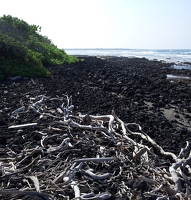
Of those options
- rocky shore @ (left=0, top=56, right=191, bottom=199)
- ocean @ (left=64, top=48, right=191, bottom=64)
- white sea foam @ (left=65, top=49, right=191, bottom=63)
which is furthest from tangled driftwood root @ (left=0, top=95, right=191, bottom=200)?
white sea foam @ (left=65, top=49, right=191, bottom=63)

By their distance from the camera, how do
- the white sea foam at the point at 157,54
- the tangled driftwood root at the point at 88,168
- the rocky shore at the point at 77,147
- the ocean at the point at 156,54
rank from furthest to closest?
the white sea foam at the point at 157,54 < the ocean at the point at 156,54 < the rocky shore at the point at 77,147 < the tangled driftwood root at the point at 88,168

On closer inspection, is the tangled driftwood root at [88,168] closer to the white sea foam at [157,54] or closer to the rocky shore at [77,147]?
the rocky shore at [77,147]

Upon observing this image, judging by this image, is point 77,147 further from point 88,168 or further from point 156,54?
point 156,54

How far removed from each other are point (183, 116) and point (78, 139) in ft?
14.3

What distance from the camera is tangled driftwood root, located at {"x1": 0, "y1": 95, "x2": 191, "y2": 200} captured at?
3.01 meters

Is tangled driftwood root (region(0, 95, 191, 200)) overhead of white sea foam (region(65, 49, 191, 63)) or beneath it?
overhead

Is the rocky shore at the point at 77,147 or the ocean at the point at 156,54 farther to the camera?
the ocean at the point at 156,54

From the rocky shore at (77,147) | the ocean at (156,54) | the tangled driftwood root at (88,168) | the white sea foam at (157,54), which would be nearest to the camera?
the tangled driftwood root at (88,168)

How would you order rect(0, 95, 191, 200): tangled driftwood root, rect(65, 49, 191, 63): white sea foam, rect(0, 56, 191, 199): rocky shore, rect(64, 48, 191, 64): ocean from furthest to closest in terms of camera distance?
rect(65, 49, 191, 63): white sea foam < rect(64, 48, 191, 64): ocean < rect(0, 56, 191, 199): rocky shore < rect(0, 95, 191, 200): tangled driftwood root

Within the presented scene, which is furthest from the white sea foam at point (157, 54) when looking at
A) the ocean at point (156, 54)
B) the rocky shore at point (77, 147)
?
the rocky shore at point (77, 147)

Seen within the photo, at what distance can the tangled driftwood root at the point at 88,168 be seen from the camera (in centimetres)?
301

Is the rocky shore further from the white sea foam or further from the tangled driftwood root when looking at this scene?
the white sea foam

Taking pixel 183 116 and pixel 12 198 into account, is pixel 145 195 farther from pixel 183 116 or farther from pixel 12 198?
pixel 183 116

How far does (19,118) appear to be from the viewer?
582 centimetres
